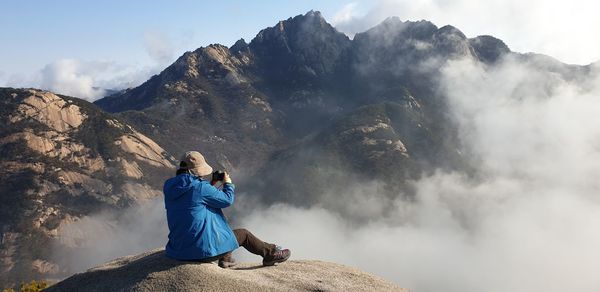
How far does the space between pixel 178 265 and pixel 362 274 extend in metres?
8.93

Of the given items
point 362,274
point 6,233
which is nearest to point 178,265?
point 362,274

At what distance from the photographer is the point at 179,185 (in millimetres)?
18016

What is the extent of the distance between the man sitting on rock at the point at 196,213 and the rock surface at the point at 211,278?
0.64 metres

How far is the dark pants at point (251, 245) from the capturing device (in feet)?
68.7

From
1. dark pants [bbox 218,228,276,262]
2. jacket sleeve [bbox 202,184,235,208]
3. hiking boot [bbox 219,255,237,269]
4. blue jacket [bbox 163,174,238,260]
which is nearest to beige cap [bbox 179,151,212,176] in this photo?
blue jacket [bbox 163,174,238,260]

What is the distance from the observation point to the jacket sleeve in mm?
17984

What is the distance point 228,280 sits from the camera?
757 inches

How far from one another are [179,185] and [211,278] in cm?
374

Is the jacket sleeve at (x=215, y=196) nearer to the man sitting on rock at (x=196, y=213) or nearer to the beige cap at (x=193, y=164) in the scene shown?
the man sitting on rock at (x=196, y=213)

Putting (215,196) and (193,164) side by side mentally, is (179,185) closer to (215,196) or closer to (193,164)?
(193,164)

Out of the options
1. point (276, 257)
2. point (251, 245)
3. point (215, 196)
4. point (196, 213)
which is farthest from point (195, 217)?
point (276, 257)

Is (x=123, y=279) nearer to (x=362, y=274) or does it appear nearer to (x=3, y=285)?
(x=362, y=274)

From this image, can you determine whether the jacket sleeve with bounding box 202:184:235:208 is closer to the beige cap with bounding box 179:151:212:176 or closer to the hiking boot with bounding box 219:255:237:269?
the beige cap with bounding box 179:151:212:176

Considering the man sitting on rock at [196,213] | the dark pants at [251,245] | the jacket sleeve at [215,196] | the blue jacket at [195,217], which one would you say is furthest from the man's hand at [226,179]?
the dark pants at [251,245]
